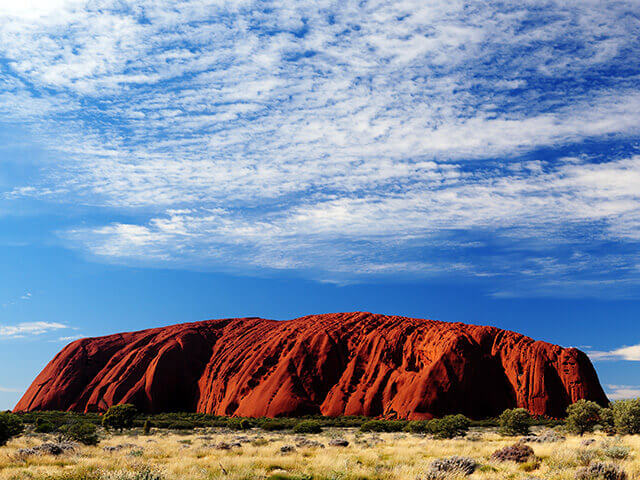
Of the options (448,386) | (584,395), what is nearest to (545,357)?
(584,395)

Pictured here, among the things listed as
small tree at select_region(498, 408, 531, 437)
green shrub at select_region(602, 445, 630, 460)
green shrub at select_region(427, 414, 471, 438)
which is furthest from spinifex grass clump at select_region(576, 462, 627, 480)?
small tree at select_region(498, 408, 531, 437)

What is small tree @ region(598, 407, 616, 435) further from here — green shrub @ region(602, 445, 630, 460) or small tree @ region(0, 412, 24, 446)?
small tree @ region(0, 412, 24, 446)

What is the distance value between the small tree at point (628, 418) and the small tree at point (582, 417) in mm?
3531

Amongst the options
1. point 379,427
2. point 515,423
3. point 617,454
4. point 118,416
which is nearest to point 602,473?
point 617,454

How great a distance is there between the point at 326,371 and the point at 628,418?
176 ft

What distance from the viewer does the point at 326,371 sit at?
79688mm

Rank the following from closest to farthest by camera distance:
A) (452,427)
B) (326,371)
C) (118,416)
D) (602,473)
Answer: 1. (602,473)
2. (452,427)
3. (118,416)
4. (326,371)

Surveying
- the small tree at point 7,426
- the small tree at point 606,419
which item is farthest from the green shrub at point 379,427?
the small tree at point 7,426

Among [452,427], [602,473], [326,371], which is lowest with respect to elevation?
[452,427]

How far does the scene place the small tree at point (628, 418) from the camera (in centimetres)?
3102

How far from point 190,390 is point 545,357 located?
214ft

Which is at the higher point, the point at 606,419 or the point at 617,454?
the point at 617,454

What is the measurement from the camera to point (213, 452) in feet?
66.6

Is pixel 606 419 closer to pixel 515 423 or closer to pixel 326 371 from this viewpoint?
pixel 515 423
